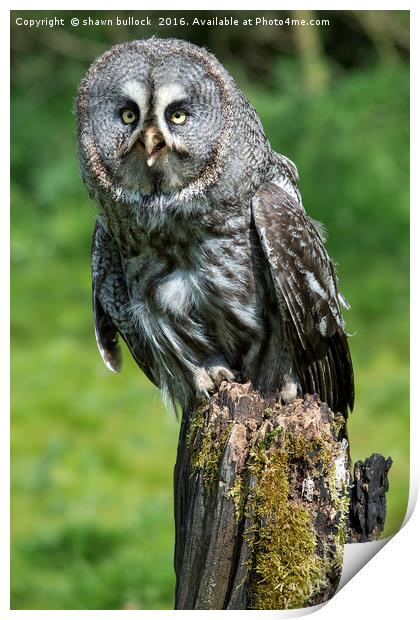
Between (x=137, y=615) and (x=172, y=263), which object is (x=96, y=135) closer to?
(x=172, y=263)

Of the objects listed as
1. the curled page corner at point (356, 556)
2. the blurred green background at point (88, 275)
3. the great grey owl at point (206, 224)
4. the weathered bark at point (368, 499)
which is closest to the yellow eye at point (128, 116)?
the great grey owl at point (206, 224)

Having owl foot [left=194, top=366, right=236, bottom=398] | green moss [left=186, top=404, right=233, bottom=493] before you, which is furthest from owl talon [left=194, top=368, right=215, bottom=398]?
green moss [left=186, top=404, right=233, bottom=493]

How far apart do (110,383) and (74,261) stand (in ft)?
2.07

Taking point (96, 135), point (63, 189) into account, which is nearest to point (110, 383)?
point (63, 189)

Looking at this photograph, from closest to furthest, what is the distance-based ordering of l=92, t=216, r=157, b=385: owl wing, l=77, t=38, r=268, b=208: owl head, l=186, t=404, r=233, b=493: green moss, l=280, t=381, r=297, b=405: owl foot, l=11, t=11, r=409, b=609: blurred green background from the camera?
l=186, t=404, r=233, b=493: green moss → l=77, t=38, r=268, b=208: owl head → l=280, t=381, r=297, b=405: owl foot → l=92, t=216, r=157, b=385: owl wing → l=11, t=11, r=409, b=609: blurred green background

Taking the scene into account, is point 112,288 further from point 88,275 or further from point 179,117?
point 88,275

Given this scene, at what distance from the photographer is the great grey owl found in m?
2.83

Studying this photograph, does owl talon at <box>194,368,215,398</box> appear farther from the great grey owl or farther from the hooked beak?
the hooked beak

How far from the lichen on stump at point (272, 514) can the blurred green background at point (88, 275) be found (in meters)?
0.52

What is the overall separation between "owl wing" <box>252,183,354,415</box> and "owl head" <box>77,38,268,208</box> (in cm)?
15

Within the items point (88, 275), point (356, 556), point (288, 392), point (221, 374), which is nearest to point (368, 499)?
point (356, 556)

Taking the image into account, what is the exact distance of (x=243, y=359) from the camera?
3.05 m

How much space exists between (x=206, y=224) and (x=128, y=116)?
15.3 inches

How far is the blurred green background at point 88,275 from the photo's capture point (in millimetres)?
3340
